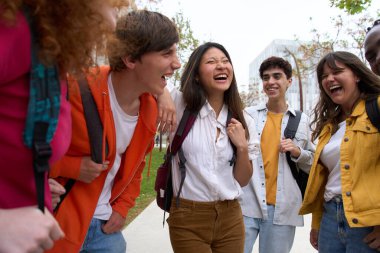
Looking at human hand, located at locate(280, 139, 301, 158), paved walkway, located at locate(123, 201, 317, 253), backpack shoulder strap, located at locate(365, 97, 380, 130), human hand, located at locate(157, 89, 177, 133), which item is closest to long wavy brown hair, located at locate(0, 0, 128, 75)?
human hand, located at locate(157, 89, 177, 133)

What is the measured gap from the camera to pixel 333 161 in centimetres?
289

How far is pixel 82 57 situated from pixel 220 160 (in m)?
1.71

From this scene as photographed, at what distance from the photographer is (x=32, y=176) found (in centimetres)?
102

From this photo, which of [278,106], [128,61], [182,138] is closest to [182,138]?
[182,138]

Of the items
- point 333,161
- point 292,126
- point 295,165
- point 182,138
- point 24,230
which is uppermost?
point 24,230

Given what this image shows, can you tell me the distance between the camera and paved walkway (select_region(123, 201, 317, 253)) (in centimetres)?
512

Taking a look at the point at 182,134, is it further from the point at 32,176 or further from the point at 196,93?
the point at 32,176

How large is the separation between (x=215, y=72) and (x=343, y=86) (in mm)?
1021

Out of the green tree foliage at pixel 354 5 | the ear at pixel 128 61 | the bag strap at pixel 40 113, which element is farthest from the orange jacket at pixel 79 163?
the green tree foliage at pixel 354 5

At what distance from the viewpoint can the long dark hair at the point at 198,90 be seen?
2.78 meters

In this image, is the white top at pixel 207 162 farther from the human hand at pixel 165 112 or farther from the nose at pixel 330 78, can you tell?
the nose at pixel 330 78

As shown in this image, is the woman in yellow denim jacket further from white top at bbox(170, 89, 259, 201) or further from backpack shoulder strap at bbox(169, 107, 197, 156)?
backpack shoulder strap at bbox(169, 107, 197, 156)

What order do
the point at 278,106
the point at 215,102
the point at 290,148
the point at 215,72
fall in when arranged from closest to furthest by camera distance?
the point at 215,72
the point at 215,102
the point at 290,148
the point at 278,106

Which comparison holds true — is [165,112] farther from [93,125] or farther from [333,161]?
[333,161]
